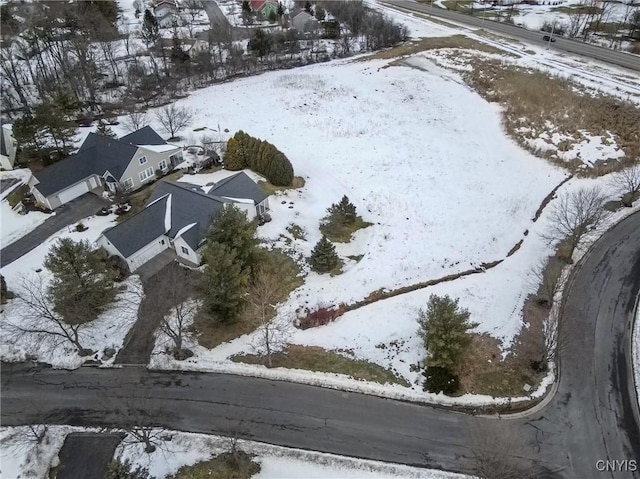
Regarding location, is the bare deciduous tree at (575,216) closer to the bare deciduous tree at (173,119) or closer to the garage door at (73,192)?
the bare deciduous tree at (173,119)

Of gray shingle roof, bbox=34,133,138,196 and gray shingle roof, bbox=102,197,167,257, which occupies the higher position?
gray shingle roof, bbox=34,133,138,196

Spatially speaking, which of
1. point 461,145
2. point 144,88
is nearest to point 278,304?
point 461,145

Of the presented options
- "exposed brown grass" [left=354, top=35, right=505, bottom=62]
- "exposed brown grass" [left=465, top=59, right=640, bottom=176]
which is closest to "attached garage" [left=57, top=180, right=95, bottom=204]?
"exposed brown grass" [left=465, top=59, right=640, bottom=176]

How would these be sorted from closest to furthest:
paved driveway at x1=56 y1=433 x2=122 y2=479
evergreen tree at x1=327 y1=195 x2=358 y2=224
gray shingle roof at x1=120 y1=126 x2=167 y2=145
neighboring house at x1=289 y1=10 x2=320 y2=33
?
1. paved driveway at x1=56 y1=433 x2=122 y2=479
2. evergreen tree at x1=327 y1=195 x2=358 y2=224
3. gray shingle roof at x1=120 y1=126 x2=167 y2=145
4. neighboring house at x1=289 y1=10 x2=320 y2=33

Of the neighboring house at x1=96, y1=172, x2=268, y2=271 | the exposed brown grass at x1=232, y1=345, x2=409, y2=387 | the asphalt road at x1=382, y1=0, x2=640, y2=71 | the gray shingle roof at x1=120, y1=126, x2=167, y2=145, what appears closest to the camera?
the exposed brown grass at x1=232, y1=345, x2=409, y2=387

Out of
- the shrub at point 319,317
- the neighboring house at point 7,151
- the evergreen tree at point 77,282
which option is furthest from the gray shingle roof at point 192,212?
the neighboring house at point 7,151

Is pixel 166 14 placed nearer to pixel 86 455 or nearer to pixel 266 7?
pixel 266 7

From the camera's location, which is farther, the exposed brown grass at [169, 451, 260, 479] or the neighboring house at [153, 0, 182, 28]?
the neighboring house at [153, 0, 182, 28]

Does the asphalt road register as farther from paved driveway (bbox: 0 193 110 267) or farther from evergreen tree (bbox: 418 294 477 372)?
paved driveway (bbox: 0 193 110 267)
